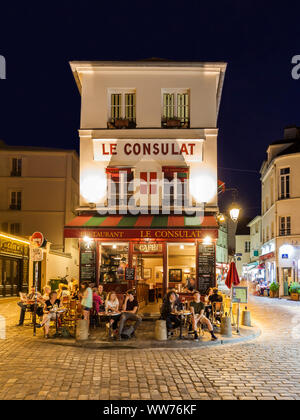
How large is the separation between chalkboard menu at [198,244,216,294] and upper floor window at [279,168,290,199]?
2064 cm

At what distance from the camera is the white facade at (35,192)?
1433 inches

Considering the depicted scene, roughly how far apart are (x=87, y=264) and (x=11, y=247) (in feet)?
35.1

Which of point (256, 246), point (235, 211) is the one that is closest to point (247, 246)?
point (256, 246)

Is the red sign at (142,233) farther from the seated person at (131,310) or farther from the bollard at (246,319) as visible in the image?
the seated person at (131,310)

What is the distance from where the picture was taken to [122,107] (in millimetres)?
17562

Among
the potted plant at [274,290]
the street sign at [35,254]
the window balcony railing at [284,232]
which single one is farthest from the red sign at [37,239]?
the window balcony railing at [284,232]

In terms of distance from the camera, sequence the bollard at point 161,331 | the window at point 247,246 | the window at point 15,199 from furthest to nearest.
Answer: the window at point 247,246 < the window at point 15,199 < the bollard at point 161,331

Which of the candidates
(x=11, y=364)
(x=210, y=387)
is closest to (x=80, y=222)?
(x=11, y=364)

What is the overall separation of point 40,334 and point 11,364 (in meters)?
4.03

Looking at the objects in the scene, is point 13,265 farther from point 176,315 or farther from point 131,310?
point 176,315

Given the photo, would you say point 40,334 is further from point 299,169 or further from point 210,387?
point 299,169

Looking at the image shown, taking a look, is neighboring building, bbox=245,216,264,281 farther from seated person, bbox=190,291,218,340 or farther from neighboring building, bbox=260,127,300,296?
seated person, bbox=190,291,218,340
